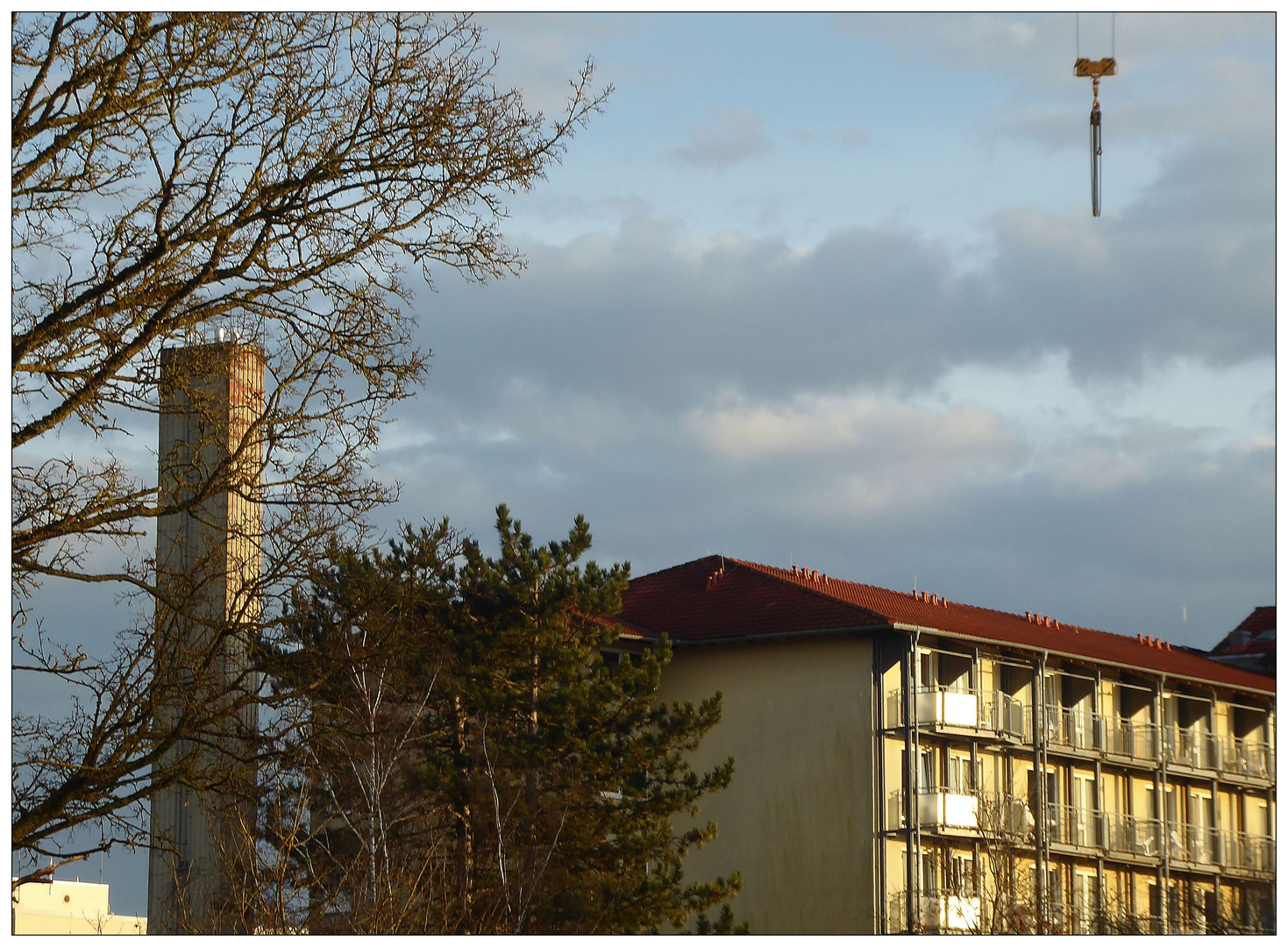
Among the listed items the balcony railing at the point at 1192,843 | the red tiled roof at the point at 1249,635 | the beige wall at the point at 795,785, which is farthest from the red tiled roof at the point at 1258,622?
the beige wall at the point at 795,785

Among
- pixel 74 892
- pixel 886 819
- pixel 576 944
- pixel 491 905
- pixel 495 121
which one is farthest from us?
pixel 74 892

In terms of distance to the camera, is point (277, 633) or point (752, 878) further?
point (752, 878)

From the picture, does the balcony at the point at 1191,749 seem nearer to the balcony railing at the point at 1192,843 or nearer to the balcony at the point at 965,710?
the balcony railing at the point at 1192,843

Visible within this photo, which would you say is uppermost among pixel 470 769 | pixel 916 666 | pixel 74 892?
pixel 916 666

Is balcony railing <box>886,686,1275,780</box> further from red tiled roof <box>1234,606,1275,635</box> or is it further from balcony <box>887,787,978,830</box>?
red tiled roof <box>1234,606,1275,635</box>

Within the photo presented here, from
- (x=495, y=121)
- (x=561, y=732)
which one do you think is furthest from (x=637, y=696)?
(x=495, y=121)

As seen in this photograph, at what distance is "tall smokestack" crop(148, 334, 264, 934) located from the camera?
436 inches

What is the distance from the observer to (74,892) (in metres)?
38.6

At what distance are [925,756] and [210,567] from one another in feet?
91.2

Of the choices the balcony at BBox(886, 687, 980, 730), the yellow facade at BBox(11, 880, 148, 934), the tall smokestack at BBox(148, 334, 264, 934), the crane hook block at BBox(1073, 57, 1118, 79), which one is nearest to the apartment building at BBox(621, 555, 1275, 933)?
the balcony at BBox(886, 687, 980, 730)

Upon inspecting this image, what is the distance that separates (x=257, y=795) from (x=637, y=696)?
1781 centimetres

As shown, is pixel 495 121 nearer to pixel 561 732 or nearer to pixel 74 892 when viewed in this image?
pixel 561 732

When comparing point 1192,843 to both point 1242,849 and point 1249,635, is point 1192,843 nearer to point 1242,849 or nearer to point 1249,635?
point 1242,849

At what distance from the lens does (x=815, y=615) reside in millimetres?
37000
